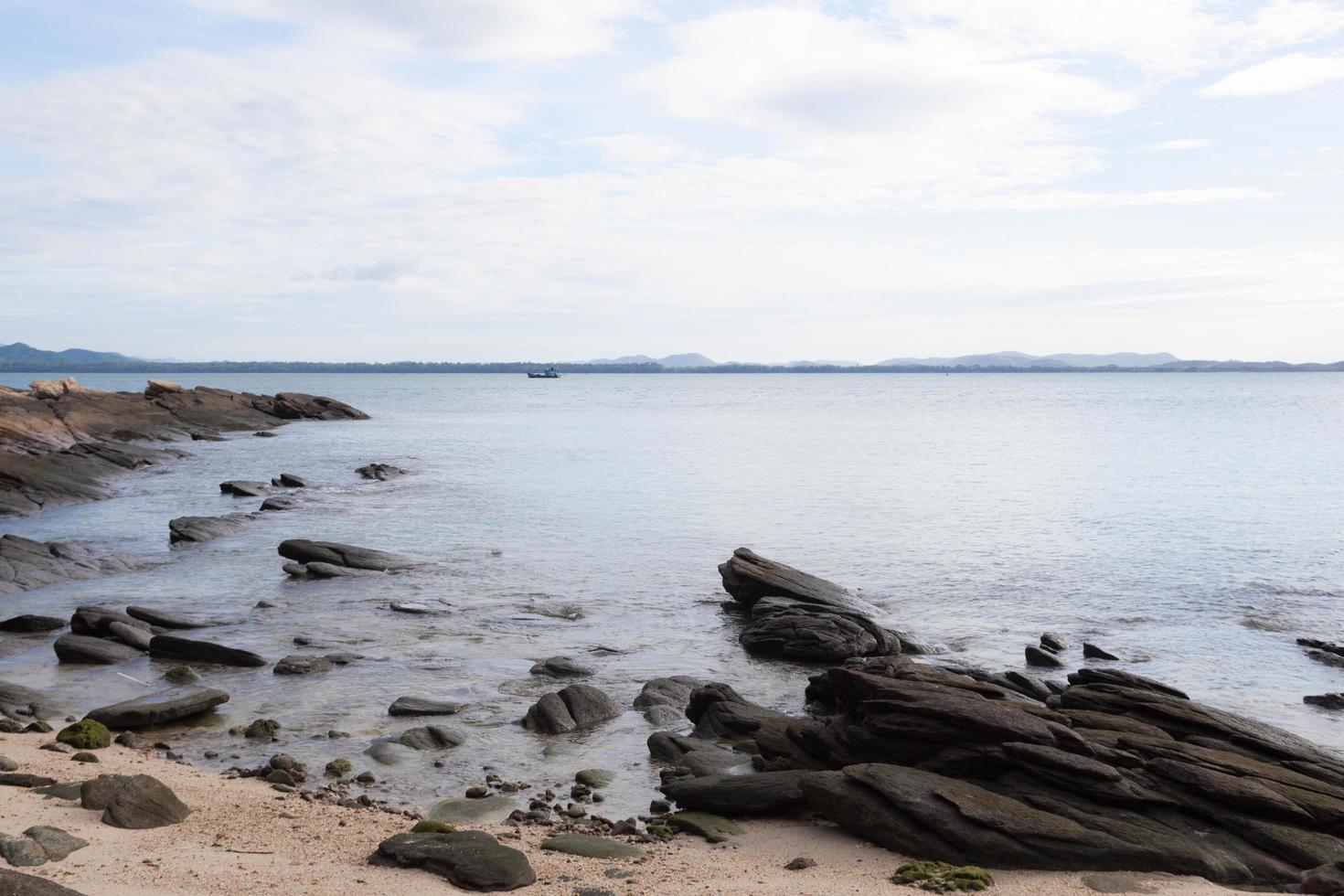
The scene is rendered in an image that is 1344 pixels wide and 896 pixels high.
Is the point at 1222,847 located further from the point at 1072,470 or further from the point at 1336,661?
the point at 1072,470

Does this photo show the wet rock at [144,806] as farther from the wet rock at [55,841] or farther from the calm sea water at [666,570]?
the calm sea water at [666,570]

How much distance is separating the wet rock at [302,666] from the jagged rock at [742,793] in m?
9.84

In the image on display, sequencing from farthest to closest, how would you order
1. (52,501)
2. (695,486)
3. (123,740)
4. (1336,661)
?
(695,486) < (52,501) < (1336,661) < (123,740)

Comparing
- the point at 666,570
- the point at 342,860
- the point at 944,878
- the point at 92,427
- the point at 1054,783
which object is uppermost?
the point at 92,427

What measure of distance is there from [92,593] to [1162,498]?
45478mm

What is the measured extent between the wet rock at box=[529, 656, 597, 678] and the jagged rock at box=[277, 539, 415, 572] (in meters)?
12.5

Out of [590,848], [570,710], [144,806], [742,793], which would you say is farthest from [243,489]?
[590,848]

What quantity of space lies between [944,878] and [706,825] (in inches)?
125

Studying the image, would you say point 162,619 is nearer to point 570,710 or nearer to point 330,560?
point 330,560

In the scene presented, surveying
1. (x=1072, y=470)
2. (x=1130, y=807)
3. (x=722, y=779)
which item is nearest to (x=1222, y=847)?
(x=1130, y=807)

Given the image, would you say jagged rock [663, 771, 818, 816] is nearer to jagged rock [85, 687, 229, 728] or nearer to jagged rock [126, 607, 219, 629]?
jagged rock [85, 687, 229, 728]

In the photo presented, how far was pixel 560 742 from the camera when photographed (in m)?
16.7

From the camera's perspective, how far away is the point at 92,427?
70188 millimetres

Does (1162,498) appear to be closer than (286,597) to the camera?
No
